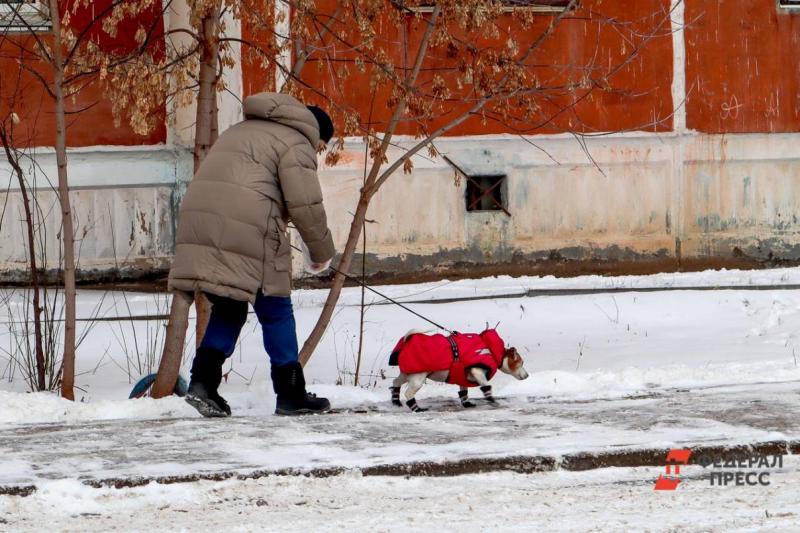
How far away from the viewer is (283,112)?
6414mm

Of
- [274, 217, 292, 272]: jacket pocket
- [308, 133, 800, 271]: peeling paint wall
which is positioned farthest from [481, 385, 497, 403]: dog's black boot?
[308, 133, 800, 271]: peeling paint wall

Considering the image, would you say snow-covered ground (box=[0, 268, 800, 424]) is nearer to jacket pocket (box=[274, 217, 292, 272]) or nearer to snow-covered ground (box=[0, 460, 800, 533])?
jacket pocket (box=[274, 217, 292, 272])

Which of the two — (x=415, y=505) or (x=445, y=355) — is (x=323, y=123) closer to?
(x=445, y=355)

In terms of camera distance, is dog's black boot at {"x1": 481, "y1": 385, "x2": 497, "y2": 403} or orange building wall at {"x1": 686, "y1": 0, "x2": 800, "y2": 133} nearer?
dog's black boot at {"x1": 481, "y1": 385, "x2": 497, "y2": 403}

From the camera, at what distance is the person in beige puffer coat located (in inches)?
249

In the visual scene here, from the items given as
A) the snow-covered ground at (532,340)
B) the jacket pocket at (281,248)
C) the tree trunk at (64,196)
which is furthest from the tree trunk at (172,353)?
the jacket pocket at (281,248)

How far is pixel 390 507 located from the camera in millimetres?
4801

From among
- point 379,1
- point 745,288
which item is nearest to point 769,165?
point 745,288

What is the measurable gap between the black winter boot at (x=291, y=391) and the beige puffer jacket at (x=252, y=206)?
16.9 inches

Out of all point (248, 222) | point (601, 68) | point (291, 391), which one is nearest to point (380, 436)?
point (291, 391)

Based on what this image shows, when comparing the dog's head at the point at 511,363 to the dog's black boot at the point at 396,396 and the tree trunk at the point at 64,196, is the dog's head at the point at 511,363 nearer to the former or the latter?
the dog's black boot at the point at 396,396

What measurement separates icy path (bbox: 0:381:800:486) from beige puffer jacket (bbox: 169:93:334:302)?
2.29 ft

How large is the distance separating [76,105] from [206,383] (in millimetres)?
6641

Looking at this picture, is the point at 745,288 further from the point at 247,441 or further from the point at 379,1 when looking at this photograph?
the point at 247,441
